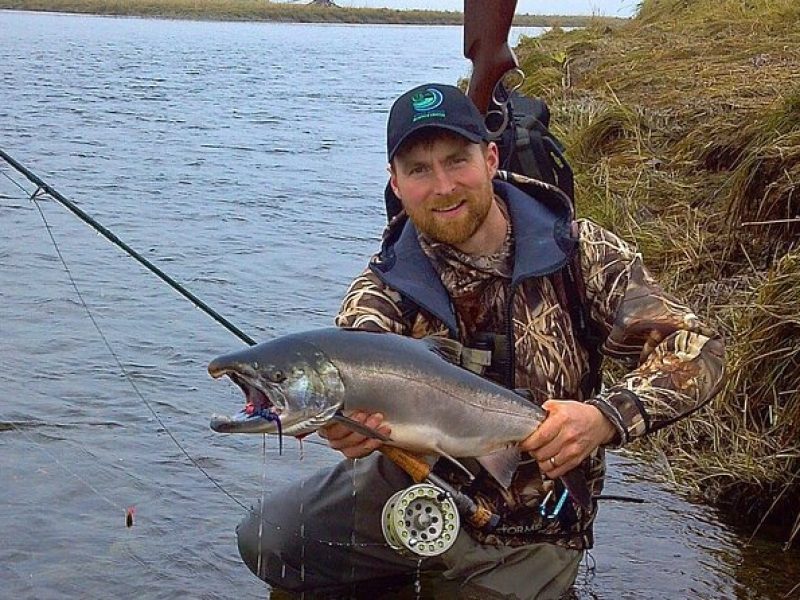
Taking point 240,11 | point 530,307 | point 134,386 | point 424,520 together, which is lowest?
point 134,386

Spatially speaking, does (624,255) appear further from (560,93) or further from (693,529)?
(560,93)

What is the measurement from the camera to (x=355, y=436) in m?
Result: 3.42

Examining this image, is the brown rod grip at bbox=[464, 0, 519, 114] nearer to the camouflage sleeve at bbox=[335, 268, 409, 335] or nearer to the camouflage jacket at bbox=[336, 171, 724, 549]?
the camouflage jacket at bbox=[336, 171, 724, 549]

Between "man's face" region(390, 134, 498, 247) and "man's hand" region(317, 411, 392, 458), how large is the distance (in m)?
0.88

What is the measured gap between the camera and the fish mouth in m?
2.96

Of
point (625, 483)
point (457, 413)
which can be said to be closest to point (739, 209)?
point (625, 483)

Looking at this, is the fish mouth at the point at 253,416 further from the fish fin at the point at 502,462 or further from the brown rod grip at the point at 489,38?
the brown rod grip at the point at 489,38

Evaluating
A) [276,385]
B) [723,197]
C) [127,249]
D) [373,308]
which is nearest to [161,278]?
[127,249]

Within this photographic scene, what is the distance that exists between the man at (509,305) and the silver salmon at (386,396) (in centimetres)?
41

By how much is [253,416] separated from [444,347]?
83 cm

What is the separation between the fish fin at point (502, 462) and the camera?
363 centimetres

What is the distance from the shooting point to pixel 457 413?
345cm

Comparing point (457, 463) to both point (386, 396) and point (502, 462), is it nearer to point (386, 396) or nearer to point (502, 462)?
point (502, 462)

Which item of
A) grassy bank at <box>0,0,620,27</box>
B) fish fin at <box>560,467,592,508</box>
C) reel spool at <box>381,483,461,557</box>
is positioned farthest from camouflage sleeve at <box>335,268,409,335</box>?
grassy bank at <box>0,0,620,27</box>
